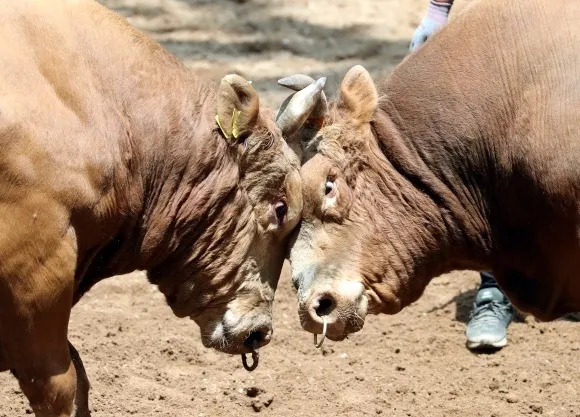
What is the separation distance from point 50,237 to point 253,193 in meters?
1.27

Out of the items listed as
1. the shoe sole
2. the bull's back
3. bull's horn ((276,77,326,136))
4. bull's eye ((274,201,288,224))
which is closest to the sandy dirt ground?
the shoe sole

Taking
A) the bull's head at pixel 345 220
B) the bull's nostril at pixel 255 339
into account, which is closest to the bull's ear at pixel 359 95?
the bull's head at pixel 345 220

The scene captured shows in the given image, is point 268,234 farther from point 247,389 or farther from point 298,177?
point 247,389

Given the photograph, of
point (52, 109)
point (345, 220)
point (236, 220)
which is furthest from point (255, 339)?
point (52, 109)

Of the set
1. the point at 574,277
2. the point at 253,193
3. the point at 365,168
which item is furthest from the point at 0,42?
the point at 574,277

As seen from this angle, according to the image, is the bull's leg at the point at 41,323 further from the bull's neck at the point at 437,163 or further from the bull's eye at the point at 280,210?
the bull's neck at the point at 437,163

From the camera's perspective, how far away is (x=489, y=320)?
8.07 metres

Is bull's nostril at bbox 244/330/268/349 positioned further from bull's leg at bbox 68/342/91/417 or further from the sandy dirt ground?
bull's leg at bbox 68/342/91/417

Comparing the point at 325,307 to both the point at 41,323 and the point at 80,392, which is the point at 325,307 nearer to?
the point at 80,392

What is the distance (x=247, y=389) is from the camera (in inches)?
285

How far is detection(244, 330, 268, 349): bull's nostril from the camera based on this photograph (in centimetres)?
633

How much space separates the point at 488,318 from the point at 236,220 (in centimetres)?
263

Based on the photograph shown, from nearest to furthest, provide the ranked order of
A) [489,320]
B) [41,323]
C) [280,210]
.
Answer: [41,323], [280,210], [489,320]

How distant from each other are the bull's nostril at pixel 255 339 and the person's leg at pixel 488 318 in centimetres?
208
